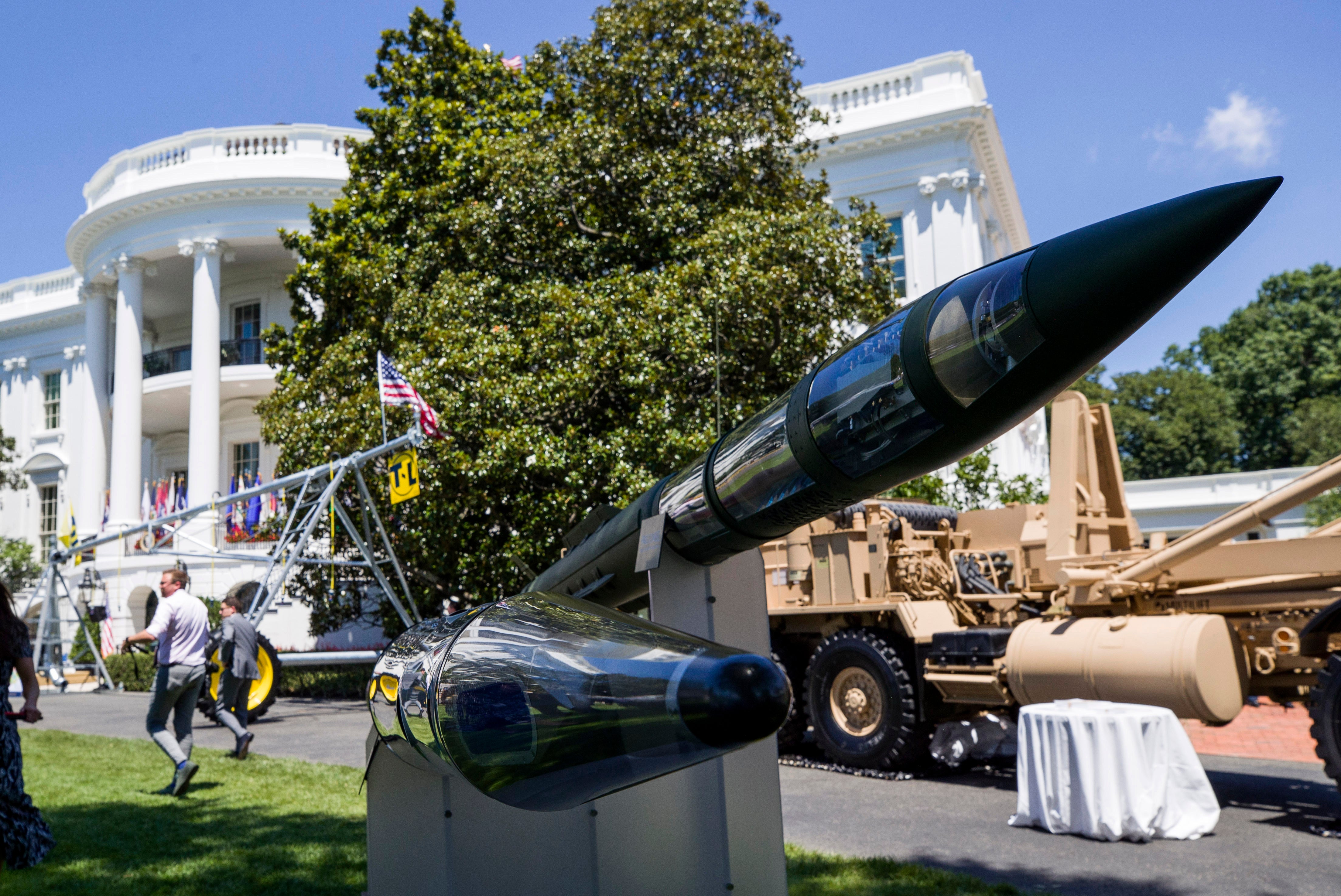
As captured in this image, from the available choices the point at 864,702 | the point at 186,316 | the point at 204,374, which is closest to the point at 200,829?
the point at 864,702

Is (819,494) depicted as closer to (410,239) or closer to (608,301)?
(608,301)

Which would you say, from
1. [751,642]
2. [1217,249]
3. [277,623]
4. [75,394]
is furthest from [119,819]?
[75,394]

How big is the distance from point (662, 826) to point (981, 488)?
55.3 feet

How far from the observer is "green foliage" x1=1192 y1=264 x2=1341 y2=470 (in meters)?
40.5

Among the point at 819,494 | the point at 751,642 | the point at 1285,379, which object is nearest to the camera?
the point at 819,494

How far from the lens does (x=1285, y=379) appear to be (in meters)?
40.7

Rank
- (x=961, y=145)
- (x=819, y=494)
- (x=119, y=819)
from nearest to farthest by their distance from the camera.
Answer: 1. (x=819, y=494)
2. (x=119, y=819)
3. (x=961, y=145)

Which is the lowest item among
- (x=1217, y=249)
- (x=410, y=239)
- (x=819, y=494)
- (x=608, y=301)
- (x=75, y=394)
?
(x=819, y=494)

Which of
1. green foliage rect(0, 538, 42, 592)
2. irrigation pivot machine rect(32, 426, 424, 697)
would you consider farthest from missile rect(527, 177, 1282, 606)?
green foliage rect(0, 538, 42, 592)

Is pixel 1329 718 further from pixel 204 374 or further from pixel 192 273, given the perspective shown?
pixel 192 273

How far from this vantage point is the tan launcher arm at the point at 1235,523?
21.1 ft

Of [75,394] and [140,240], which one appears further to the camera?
[75,394]

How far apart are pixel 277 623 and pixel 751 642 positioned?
80.8 feet

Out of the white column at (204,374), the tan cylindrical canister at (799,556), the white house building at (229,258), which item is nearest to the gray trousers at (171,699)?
the tan cylindrical canister at (799,556)
